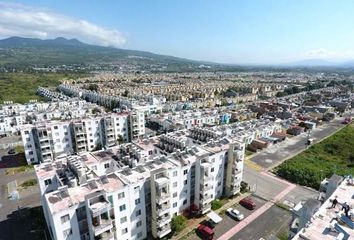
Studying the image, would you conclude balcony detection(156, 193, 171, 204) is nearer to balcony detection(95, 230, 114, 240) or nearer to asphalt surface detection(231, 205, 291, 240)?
balcony detection(95, 230, 114, 240)

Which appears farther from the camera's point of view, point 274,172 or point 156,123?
point 156,123

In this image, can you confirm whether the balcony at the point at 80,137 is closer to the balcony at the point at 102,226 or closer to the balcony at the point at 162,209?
the balcony at the point at 162,209

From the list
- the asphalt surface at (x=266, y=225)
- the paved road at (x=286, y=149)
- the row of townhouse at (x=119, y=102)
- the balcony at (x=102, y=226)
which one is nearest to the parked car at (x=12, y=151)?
the row of townhouse at (x=119, y=102)

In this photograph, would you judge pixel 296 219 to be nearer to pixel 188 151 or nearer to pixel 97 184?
pixel 188 151

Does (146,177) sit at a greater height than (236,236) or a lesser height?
greater

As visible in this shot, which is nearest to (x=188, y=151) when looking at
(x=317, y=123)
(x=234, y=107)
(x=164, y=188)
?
(x=164, y=188)
